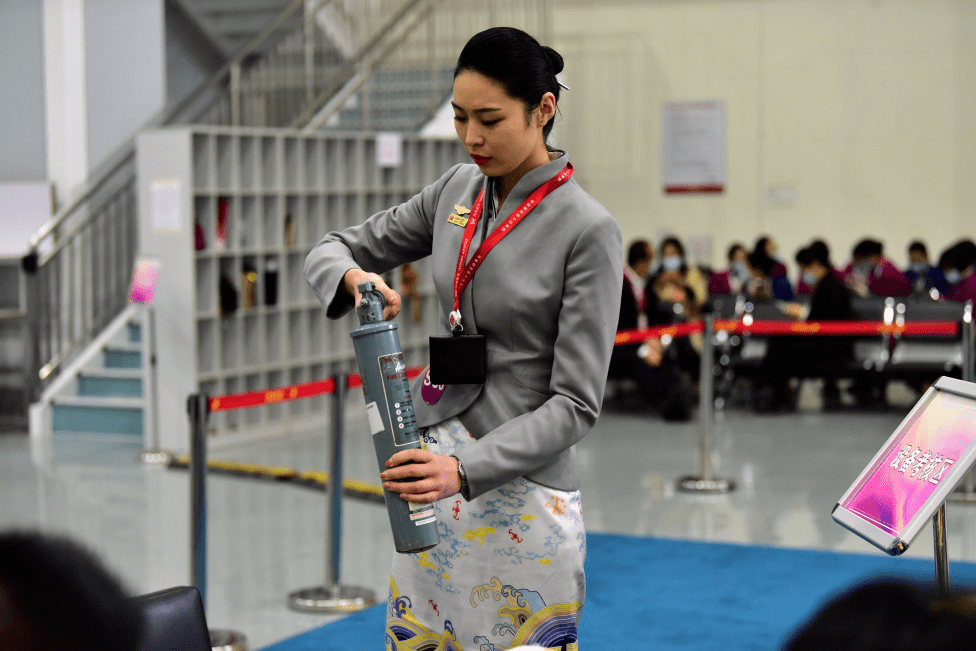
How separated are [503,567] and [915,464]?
81 cm

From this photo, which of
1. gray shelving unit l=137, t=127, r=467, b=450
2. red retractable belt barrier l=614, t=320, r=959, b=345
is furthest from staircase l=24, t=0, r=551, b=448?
red retractable belt barrier l=614, t=320, r=959, b=345

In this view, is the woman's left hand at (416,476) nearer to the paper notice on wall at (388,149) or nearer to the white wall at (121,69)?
the paper notice on wall at (388,149)

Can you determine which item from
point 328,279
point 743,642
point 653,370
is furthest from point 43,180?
point 328,279

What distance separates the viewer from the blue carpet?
406cm

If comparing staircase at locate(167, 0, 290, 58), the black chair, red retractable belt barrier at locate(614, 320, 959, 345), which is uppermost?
staircase at locate(167, 0, 290, 58)

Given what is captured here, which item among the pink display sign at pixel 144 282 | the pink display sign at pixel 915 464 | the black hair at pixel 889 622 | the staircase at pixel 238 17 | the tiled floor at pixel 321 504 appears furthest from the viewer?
the staircase at pixel 238 17

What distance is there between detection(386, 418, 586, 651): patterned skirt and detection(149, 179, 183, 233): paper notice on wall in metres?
6.39

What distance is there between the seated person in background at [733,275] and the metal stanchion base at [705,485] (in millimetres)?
3820

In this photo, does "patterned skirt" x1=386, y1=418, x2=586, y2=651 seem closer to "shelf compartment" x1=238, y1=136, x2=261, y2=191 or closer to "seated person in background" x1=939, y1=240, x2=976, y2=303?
"shelf compartment" x1=238, y1=136, x2=261, y2=191

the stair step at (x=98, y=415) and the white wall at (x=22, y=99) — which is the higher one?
the white wall at (x=22, y=99)

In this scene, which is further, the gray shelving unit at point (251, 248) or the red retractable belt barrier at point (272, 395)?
the gray shelving unit at point (251, 248)

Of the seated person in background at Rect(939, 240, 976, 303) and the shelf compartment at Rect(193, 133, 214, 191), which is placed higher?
the shelf compartment at Rect(193, 133, 214, 191)

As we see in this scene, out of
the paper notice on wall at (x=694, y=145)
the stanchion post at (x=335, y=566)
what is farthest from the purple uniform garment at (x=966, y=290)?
the stanchion post at (x=335, y=566)

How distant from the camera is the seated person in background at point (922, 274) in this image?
1011 centimetres
